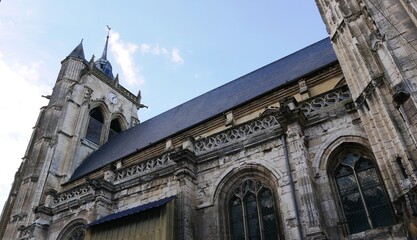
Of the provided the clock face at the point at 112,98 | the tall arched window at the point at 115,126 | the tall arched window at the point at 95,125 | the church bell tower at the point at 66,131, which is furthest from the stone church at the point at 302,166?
the clock face at the point at 112,98

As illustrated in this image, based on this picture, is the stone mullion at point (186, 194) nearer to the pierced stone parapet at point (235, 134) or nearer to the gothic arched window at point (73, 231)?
the pierced stone parapet at point (235, 134)

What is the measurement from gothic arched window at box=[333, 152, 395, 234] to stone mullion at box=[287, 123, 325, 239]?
2.20 ft

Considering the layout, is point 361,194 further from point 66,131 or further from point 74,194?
point 66,131

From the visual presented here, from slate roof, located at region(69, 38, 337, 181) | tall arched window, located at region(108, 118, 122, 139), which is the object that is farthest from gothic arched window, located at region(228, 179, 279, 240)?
tall arched window, located at region(108, 118, 122, 139)

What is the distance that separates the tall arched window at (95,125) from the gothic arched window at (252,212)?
14379 mm

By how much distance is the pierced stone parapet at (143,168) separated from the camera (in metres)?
9.94

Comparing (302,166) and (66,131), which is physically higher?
(66,131)

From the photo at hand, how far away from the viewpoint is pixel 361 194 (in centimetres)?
667

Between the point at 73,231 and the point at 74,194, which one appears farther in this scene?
the point at 74,194

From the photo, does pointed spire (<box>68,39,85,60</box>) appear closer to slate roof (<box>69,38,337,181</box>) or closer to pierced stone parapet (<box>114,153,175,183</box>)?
slate roof (<box>69,38,337,181</box>)

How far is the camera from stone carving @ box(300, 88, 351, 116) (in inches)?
315

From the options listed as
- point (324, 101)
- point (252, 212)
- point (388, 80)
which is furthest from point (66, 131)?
point (388, 80)

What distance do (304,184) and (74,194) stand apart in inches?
332

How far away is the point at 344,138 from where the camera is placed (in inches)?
288
